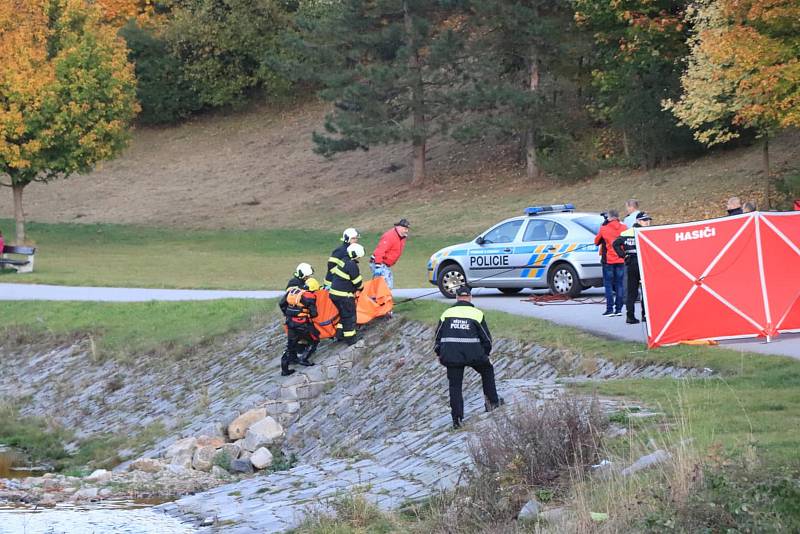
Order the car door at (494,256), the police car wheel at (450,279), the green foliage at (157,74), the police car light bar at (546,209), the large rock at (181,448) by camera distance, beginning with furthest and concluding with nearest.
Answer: the green foliage at (157,74)
the police car wheel at (450,279)
the car door at (494,256)
the police car light bar at (546,209)
the large rock at (181,448)

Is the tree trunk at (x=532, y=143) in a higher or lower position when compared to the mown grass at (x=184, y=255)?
higher

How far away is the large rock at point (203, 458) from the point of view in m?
17.2

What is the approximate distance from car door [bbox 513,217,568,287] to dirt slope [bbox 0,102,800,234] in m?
15.4

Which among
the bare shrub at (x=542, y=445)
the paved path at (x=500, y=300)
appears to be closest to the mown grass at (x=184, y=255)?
the paved path at (x=500, y=300)

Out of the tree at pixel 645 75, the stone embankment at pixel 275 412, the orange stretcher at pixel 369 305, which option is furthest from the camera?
the tree at pixel 645 75

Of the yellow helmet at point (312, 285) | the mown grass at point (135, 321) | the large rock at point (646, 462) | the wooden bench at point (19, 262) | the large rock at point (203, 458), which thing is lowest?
the large rock at point (203, 458)

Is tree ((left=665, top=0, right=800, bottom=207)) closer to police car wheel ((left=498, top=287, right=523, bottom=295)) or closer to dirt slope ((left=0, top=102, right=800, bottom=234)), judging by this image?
dirt slope ((left=0, top=102, right=800, bottom=234))

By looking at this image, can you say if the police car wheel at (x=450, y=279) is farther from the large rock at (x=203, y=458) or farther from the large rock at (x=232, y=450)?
the large rock at (x=203, y=458)

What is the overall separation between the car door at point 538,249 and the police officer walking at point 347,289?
3532 millimetres

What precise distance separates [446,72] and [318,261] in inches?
561

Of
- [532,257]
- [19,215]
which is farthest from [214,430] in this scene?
[19,215]

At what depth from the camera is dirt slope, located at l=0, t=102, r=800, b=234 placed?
4203 cm

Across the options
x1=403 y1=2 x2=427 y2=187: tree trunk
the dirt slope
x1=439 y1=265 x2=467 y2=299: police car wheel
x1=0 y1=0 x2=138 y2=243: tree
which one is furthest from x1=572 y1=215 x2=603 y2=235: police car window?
x1=403 y1=2 x2=427 y2=187: tree trunk

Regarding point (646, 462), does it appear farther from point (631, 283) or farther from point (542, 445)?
point (631, 283)
